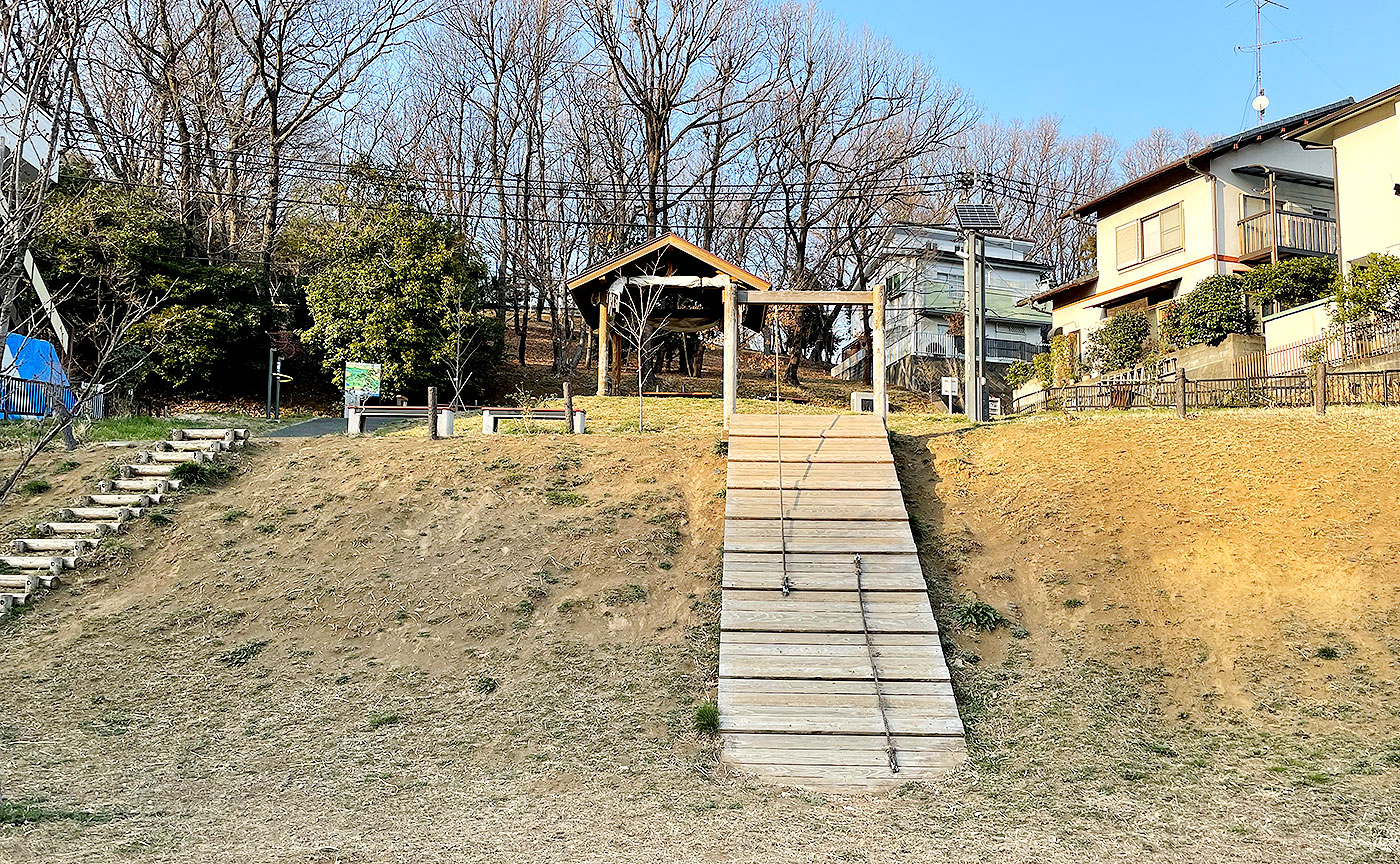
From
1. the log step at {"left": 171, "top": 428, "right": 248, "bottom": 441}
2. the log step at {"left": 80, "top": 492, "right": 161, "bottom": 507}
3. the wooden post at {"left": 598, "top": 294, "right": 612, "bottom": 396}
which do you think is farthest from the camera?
the wooden post at {"left": 598, "top": 294, "right": 612, "bottom": 396}

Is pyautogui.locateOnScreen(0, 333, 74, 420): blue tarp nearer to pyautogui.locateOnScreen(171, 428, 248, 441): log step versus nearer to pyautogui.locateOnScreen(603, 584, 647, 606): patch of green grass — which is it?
pyautogui.locateOnScreen(171, 428, 248, 441): log step

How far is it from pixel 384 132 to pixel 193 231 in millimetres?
10512

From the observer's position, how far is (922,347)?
39.3 meters

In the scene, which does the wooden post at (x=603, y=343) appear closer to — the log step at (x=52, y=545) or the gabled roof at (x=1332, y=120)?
the log step at (x=52, y=545)

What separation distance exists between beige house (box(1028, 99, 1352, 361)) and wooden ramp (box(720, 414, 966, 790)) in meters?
16.9

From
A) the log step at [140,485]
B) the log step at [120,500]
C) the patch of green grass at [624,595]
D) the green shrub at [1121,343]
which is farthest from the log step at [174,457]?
the green shrub at [1121,343]

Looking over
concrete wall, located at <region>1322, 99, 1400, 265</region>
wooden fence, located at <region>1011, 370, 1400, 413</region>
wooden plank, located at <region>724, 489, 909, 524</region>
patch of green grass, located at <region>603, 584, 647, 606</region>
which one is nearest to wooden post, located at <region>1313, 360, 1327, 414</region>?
wooden fence, located at <region>1011, 370, 1400, 413</region>

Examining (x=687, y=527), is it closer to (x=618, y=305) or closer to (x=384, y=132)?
(x=618, y=305)

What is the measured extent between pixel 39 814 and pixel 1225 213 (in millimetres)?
27404

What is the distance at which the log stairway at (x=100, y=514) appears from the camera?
461 inches

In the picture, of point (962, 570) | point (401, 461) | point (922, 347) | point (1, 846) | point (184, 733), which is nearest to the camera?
point (1, 846)

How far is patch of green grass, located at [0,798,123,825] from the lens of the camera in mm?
6492

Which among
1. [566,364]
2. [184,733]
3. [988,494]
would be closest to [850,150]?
[566,364]

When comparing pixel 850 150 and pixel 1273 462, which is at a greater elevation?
pixel 850 150
